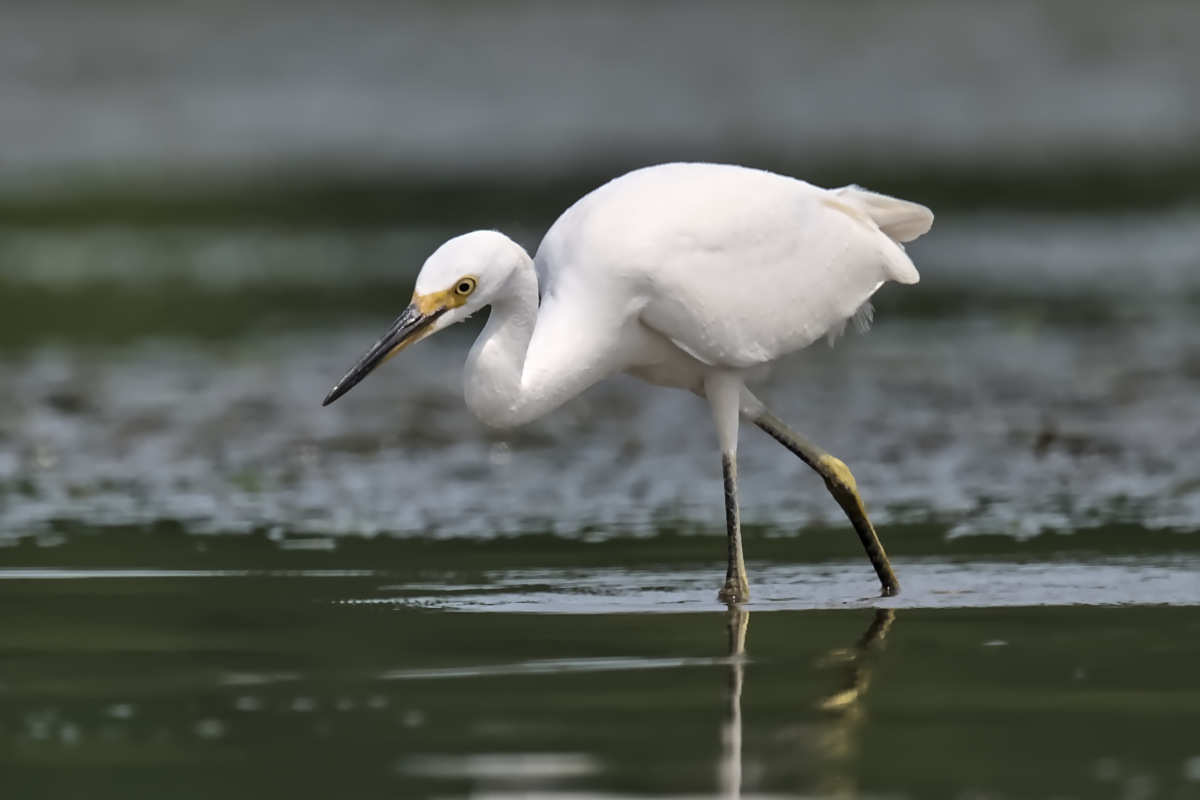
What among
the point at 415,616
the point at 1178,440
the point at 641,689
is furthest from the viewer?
the point at 1178,440

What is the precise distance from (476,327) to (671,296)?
920cm

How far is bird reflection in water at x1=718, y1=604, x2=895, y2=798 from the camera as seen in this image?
5312mm

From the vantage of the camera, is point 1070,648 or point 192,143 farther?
point 192,143

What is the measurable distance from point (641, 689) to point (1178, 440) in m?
5.11


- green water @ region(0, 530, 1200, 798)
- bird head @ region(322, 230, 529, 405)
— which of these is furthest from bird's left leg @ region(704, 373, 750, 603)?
bird head @ region(322, 230, 529, 405)

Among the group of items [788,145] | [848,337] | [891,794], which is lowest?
[891,794]

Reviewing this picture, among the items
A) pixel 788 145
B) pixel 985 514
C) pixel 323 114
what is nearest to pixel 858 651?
pixel 985 514

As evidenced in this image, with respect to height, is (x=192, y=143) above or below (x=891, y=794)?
above

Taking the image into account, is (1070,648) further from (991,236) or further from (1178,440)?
(991,236)

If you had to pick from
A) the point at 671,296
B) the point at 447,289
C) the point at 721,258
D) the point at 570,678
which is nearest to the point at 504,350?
the point at 447,289

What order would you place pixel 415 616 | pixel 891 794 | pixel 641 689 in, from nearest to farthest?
pixel 891 794, pixel 641 689, pixel 415 616

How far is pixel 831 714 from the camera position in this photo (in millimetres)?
5988

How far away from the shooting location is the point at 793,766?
5.45 m

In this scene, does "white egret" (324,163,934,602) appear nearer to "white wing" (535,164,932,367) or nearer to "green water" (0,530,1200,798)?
"white wing" (535,164,932,367)
